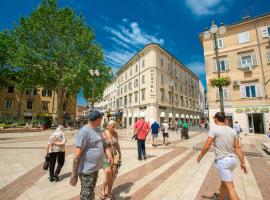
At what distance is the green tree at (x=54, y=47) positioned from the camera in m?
22.4

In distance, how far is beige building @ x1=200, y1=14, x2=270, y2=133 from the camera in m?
18.6

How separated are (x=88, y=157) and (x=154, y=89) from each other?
27663 millimetres

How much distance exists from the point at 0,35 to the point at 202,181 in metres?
38.4

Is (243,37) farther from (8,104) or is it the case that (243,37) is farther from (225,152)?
(8,104)

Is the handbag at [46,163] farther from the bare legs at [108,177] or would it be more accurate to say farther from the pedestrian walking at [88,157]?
the pedestrian walking at [88,157]

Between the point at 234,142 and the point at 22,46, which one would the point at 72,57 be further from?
the point at 234,142

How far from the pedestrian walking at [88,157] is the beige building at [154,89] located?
82.6 feet

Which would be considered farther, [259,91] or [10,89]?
[10,89]

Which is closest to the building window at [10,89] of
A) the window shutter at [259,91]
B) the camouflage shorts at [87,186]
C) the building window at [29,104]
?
the building window at [29,104]

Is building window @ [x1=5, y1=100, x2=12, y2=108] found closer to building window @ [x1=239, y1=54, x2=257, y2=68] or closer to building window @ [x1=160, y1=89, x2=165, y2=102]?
building window @ [x1=160, y1=89, x2=165, y2=102]

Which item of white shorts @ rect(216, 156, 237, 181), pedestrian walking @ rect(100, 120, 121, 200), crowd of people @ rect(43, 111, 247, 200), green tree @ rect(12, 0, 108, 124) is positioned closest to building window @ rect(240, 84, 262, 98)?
green tree @ rect(12, 0, 108, 124)

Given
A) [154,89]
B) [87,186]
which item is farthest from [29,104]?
[87,186]

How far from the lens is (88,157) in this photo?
260 centimetres

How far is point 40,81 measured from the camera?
24.5 m
